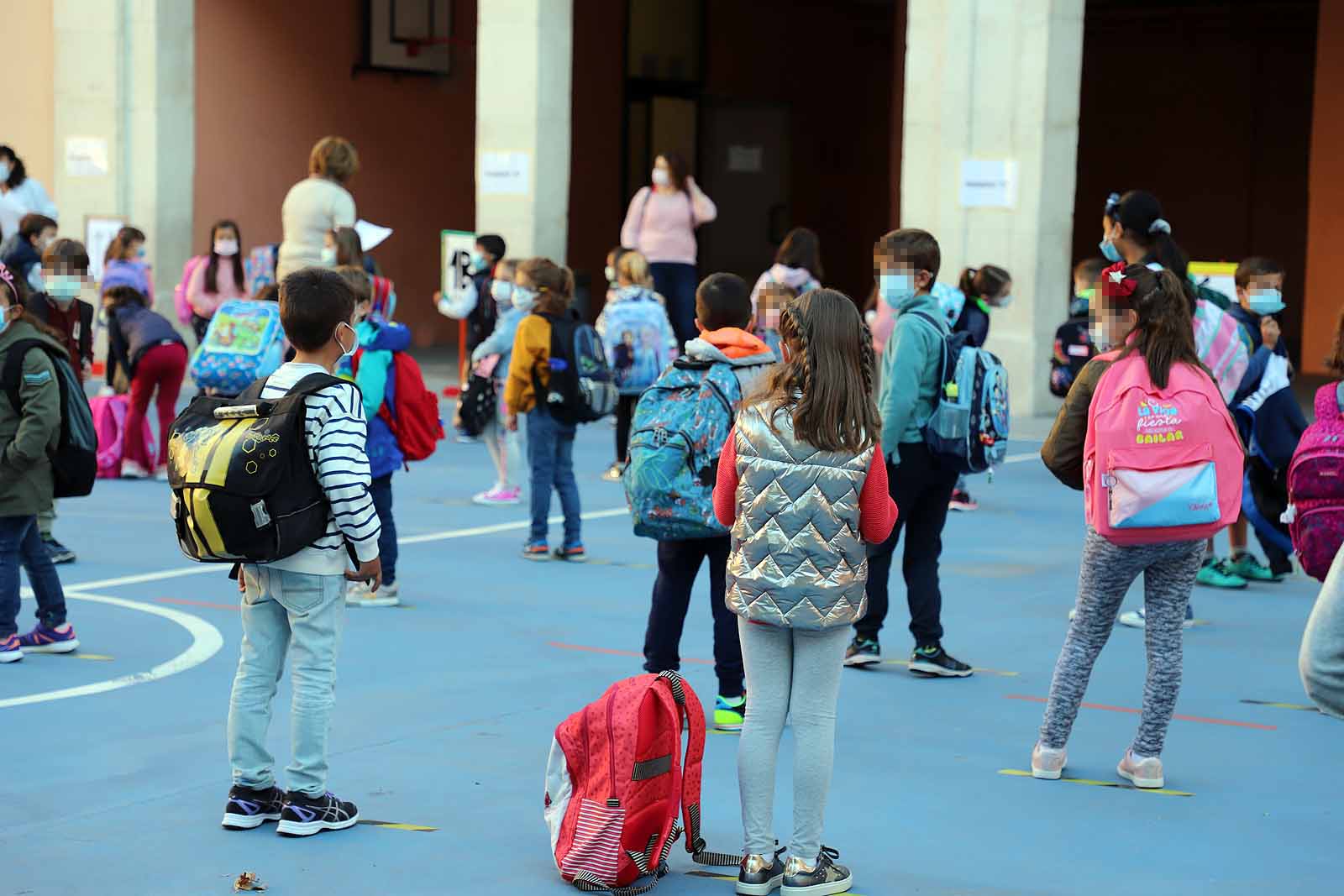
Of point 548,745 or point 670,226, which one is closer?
point 548,745

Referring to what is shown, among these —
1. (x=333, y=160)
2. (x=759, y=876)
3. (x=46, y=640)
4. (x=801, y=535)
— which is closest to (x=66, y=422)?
(x=46, y=640)

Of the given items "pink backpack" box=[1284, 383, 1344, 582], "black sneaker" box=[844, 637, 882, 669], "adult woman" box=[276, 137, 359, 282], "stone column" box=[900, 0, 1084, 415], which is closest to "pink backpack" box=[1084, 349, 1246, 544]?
"pink backpack" box=[1284, 383, 1344, 582]

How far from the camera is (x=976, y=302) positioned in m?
12.0

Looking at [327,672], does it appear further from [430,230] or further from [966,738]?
[430,230]

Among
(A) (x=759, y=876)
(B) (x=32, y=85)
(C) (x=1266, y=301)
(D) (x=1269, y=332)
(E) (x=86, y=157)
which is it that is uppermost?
(B) (x=32, y=85)

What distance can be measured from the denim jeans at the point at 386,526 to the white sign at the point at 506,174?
405 inches

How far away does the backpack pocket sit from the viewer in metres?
5.75

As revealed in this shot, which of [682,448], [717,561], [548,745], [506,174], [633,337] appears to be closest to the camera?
[682,448]

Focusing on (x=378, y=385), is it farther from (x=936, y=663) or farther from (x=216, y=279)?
(x=216, y=279)

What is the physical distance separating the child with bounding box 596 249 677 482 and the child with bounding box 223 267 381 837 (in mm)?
6937

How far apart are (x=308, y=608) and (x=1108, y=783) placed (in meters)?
2.72

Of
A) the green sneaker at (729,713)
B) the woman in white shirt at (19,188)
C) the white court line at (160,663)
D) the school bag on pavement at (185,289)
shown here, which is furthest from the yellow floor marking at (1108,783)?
the woman in white shirt at (19,188)

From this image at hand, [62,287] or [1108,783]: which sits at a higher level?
[62,287]

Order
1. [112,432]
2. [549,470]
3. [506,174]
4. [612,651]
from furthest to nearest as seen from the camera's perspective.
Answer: [506,174]
[112,432]
[549,470]
[612,651]
